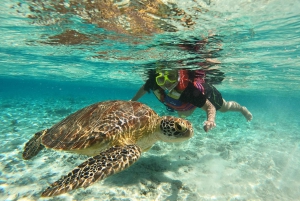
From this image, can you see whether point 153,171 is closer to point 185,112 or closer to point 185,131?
point 185,131

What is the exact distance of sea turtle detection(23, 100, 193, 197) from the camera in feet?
11.3

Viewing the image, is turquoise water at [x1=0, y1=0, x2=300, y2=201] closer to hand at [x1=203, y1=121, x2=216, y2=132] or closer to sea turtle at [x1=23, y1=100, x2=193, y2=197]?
sea turtle at [x1=23, y1=100, x2=193, y2=197]

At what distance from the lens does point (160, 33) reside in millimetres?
7434

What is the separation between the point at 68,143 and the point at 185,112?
581 cm

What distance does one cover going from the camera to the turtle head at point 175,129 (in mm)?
3980

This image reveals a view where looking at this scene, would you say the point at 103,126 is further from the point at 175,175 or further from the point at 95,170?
the point at 175,175

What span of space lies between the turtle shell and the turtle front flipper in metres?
0.56

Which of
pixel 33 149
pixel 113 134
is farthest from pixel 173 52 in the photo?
pixel 33 149

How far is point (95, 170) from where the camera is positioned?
308 centimetres

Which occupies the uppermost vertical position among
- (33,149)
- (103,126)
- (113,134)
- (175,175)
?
(103,126)

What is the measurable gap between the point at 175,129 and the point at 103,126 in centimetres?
175

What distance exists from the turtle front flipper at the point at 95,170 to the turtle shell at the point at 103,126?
1.85 feet

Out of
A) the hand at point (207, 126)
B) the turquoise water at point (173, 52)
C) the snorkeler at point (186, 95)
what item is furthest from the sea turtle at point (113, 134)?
the snorkeler at point (186, 95)

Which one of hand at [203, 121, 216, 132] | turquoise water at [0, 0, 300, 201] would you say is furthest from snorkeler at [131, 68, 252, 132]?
turquoise water at [0, 0, 300, 201]
